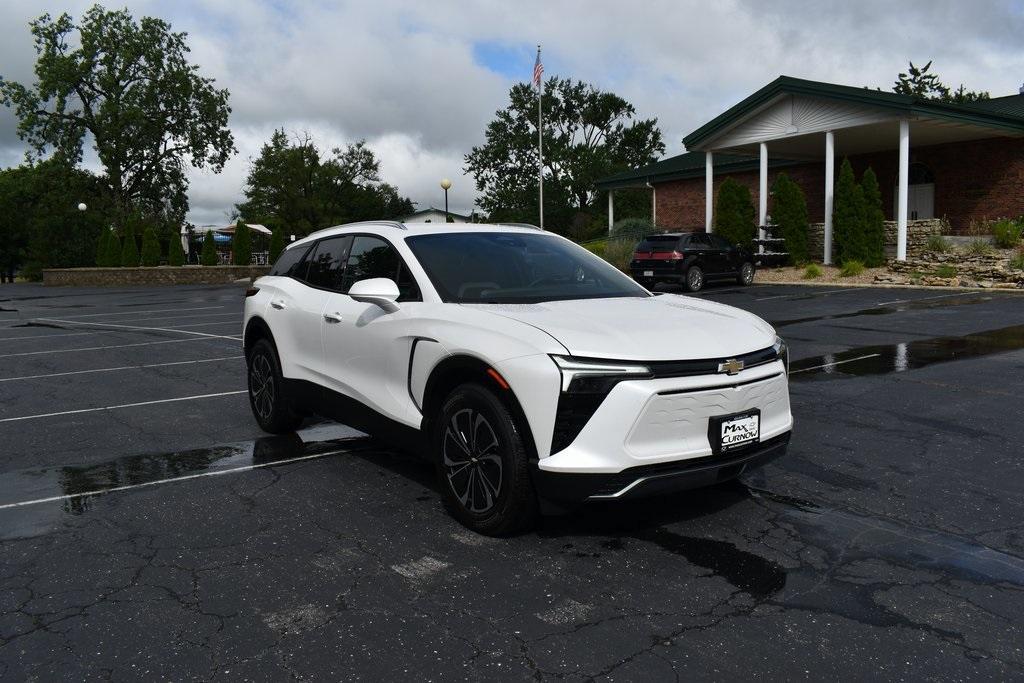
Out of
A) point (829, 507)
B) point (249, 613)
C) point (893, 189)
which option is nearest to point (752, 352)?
point (829, 507)

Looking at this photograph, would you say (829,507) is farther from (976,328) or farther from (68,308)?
(68,308)

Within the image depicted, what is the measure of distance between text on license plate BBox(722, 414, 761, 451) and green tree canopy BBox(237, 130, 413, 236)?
67202mm

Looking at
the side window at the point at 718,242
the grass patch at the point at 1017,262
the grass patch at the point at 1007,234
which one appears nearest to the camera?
the grass patch at the point at 1017,262

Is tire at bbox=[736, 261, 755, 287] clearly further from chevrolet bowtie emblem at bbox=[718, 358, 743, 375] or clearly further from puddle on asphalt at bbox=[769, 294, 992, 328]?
chevrolet bowtie emblem at bbox=[718, 358, 743, 375]

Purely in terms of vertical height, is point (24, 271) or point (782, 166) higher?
point (782, 166)

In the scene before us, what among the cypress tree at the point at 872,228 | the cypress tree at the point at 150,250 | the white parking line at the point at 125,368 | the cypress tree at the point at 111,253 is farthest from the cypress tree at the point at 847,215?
the cypress tree at the point at 111,253

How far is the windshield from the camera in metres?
4.98

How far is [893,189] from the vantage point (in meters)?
30.0

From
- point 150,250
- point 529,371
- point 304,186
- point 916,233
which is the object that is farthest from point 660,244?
point 304,186

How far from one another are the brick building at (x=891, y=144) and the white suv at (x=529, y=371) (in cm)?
2139

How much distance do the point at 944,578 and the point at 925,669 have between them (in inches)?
35.8

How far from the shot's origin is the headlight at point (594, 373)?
3.86 m

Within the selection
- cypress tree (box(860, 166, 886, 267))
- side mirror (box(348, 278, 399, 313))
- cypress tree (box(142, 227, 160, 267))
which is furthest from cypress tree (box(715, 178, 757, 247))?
cypress tree (box(142, 227, 160, 267))

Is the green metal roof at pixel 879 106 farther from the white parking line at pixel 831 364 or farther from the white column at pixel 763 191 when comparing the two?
the white parking line at pixel 831 364
